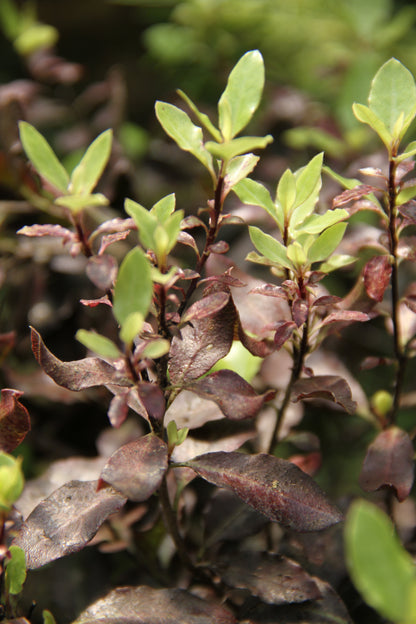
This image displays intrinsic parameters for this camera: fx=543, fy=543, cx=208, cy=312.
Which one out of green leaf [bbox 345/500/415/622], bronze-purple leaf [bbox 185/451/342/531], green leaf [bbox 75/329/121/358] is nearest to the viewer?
green leaf [bbox 345/500/415/622]

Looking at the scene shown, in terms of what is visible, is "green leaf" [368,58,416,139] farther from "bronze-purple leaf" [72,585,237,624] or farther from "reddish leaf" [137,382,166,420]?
"bronze-purple leaf" [72,585,237,624]

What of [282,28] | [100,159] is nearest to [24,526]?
[100,159]

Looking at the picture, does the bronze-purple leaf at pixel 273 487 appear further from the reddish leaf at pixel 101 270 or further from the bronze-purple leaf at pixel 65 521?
the reddish leaf at pixel 101 270

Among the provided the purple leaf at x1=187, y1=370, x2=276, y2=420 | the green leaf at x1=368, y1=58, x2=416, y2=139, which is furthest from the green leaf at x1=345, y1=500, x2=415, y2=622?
the green leaf at x1=368, y1=58, x2=416, y2=139

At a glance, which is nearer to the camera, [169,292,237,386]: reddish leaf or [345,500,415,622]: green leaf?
[345,500,415,622]: green leaf

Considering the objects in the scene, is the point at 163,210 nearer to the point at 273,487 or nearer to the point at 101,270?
the point at 101,270

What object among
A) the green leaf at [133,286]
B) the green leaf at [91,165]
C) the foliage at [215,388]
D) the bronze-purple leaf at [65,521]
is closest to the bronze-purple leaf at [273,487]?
the foliage at [215,388]

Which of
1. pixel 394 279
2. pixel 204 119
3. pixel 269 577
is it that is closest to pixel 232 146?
pixel 204 119
